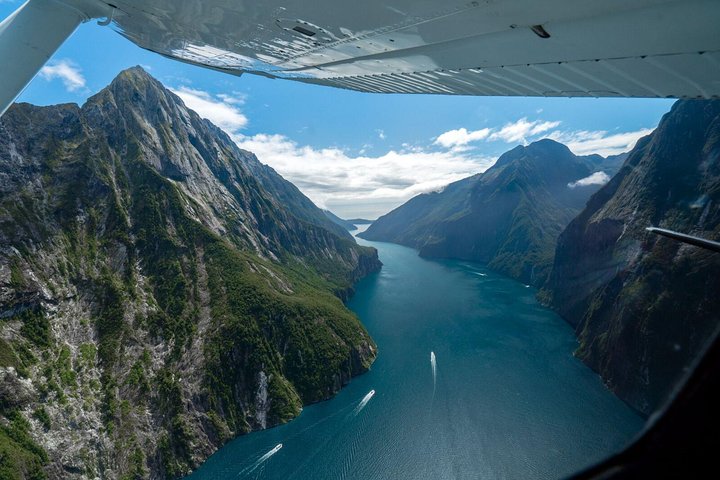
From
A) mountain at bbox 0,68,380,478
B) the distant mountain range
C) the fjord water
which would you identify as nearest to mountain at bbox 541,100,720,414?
the distant mountain range

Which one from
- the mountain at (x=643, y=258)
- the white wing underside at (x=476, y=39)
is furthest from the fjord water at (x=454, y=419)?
the white wing underside at (x=476, y=39)

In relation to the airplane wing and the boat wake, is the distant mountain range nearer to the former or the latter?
the airplane wing

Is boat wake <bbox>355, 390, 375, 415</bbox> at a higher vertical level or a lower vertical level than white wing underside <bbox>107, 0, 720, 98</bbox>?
lower

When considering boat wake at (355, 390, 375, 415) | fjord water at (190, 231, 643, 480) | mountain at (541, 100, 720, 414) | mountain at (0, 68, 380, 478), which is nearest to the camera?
fjord water at (190, 231, 643, 480)

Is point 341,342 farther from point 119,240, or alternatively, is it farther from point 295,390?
point 119,240

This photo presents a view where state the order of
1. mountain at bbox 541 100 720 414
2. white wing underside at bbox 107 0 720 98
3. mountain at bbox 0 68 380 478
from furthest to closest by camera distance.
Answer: mountain at bbox 541 100 720 414, mountain at bbox 0 68 380 478, white wing underside at bbox 107 0 720 98

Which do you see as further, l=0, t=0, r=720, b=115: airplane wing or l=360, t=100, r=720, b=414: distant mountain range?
l=360, t=100, r=720, b=414: distant mountain range

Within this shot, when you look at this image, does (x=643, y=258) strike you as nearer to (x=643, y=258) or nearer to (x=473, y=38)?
(x=643, y=258)
